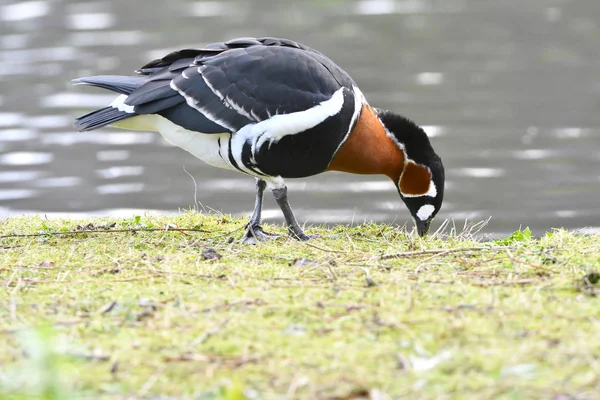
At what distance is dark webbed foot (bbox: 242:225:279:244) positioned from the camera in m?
6.08

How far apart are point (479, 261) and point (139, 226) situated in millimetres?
2527

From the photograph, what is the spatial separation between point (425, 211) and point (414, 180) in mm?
278

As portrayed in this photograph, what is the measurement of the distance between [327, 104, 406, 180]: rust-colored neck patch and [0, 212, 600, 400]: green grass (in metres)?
Result: 0.78

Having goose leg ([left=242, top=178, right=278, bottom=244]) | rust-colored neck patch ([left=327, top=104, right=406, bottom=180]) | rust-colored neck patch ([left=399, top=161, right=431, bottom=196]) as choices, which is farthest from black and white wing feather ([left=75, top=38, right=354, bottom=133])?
rust-colored neck patch ([left=399, top=161, right=431, bottom=196])

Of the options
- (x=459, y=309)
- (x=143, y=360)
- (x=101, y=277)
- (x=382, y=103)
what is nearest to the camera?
(x=143, y=360)

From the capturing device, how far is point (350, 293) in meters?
4.47

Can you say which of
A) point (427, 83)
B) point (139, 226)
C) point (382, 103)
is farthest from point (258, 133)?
point (427, 83)

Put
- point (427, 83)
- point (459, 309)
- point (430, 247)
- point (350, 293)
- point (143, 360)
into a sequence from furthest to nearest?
point (427, 83)
point (430, 247)
point (350, 293)
point (459, 309)
point (143, 360)

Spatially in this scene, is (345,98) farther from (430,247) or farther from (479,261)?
(479,261)

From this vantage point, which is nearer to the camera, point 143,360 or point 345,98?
point 143,360

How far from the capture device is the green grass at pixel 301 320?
11.3 ft

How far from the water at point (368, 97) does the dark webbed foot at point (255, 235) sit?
0.72 meters

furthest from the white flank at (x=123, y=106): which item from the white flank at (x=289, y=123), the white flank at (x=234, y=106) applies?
the white flank at (x=289, y=123)

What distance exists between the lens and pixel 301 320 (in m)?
4.14
